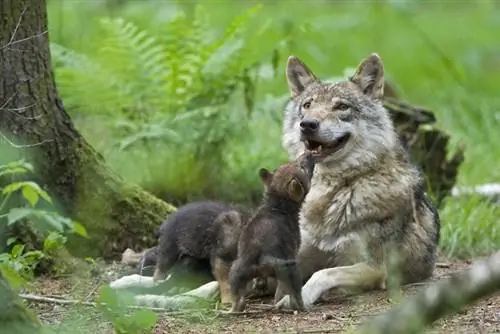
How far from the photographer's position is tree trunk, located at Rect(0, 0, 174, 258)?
7.61 meters

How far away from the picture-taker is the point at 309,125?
747cm

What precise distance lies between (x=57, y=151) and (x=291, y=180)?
7.04 feet

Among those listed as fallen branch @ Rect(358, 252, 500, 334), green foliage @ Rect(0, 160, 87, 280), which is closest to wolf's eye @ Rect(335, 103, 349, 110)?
green foliage @ Rect(0, 160, 87, 280)

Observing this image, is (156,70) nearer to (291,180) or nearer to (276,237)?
(291,180)

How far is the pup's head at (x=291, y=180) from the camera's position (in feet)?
22.2

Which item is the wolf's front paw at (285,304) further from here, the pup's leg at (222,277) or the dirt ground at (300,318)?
the pup's leg at (222,277)

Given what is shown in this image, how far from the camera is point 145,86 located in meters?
10.6

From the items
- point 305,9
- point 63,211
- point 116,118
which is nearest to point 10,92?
point 63,211

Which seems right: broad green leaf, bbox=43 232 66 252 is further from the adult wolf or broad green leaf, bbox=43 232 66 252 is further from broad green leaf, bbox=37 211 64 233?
the adult wolf

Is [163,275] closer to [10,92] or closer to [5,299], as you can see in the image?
[10,92]

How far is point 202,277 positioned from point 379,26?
915 cm

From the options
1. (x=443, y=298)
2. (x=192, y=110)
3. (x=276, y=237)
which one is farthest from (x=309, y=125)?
(x=443, y=298)

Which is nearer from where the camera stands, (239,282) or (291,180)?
(239,282)

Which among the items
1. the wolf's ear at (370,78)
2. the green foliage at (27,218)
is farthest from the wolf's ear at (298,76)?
the green foliage at (27,218)
